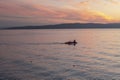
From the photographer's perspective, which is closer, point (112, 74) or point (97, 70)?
point (112, 74)

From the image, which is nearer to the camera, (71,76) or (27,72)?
(71,76)

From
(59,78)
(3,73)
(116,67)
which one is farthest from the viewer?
(116,67)

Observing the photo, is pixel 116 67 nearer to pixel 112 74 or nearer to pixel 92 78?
pixel 112 74

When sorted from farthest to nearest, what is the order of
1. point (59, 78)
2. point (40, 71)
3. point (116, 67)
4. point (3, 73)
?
point (116, 67) → point (40, 71) → point (3, 73) → point (59, 78)

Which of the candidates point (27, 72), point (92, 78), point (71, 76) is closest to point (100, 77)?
point (92, 78)

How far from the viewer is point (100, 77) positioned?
29.3 metres

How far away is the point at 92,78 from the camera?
28719 mm

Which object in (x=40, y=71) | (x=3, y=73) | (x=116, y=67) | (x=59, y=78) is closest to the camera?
(x=59, y=78)

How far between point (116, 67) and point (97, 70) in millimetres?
4348

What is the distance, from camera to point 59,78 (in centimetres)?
2809

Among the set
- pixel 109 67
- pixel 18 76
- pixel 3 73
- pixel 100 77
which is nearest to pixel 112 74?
pixel 100 77

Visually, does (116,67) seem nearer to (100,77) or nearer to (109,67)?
(109,67)

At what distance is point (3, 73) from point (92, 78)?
12179 mm

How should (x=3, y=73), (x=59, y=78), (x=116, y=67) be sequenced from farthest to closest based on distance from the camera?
(x=116, y=67) < (x=3, y=73) < (x=59, y=78)
